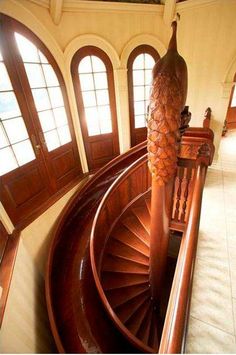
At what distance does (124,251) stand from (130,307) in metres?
0.74

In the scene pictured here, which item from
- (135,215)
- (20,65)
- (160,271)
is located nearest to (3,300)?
(160,271)

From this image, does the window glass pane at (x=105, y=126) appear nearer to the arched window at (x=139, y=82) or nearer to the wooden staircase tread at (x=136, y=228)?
the arched window at (x=139, y=82)

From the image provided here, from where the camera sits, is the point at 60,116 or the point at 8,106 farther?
the point at 60,116

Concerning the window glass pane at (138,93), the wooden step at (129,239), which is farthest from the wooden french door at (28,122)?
the window glass pane at (138,93)

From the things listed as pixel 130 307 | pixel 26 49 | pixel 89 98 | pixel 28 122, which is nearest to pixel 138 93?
pixel 89 98

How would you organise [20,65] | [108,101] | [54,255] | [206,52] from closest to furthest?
1. [20,65]
2. [54,255]
3. [206,52]
4. [108,101]

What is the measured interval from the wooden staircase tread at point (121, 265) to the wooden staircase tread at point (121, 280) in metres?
0.07

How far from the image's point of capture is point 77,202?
3348 mm

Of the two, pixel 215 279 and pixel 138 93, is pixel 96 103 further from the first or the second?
pixel 215 279

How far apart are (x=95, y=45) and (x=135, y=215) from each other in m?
3.10

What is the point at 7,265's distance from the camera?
1889 millimetres

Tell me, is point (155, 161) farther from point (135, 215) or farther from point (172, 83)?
point (135, 215)

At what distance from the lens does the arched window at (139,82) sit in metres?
3.71

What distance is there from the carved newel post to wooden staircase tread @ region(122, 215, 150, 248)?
1100 millimetres
